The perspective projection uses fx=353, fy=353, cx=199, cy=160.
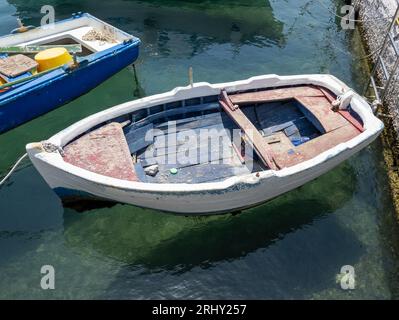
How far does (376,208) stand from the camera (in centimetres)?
1271

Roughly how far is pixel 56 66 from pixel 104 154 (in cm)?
660

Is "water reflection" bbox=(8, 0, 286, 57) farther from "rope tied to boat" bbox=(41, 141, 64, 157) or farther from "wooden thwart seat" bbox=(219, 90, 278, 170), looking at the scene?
"rope tied to boat" bbox=(41, 141, 64, 157)

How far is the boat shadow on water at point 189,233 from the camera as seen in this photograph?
36.6 ft

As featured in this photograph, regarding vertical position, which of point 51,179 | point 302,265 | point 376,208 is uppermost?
point 51,179

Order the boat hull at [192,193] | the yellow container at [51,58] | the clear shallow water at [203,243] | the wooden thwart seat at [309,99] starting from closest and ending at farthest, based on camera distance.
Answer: the boat hull at [192,193] → the clear shallow water at [203,243] → the wooden thwart seat at [309,99] → the yellow container at [51,58]

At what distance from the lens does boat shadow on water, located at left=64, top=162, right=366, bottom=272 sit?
1116 centimetres

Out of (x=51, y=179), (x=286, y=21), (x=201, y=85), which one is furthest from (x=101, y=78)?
(x=286, y=21)

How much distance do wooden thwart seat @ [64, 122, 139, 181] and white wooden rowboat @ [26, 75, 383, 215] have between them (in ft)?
0.10

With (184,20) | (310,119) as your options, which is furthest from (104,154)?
(184,20)

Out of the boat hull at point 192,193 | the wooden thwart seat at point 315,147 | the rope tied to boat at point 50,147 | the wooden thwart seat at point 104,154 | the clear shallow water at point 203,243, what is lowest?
the clear shallow water at point 203,243

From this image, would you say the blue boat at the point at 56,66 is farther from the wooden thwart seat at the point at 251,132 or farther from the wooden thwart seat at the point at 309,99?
the wooden thwart seat at the point at 309,99

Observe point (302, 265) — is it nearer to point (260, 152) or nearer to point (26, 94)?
point (260, 152)

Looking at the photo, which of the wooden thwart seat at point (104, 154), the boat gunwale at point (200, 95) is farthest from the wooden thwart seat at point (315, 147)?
the wooden thwart seat at point (104, 154)
